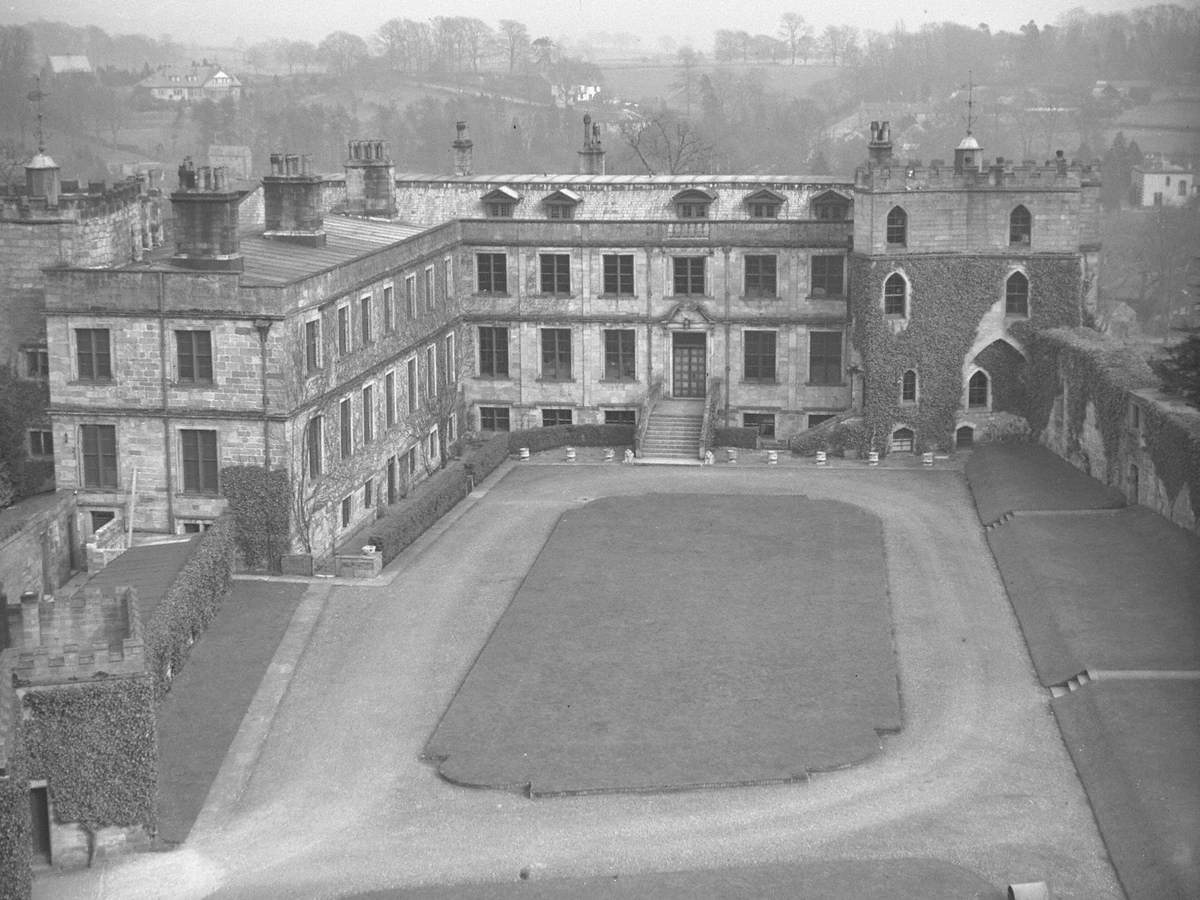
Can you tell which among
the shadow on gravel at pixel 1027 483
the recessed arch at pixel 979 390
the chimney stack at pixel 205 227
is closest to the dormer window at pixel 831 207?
the recessed arch at pixel 979 390

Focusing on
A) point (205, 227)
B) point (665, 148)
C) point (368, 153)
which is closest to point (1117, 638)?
point (205, 227)

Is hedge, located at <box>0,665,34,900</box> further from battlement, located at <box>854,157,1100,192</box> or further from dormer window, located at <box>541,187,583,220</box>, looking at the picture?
dormer window, located at <box>541,187,583,220</box>

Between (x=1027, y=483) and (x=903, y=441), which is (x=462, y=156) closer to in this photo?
(x=903, y=441)

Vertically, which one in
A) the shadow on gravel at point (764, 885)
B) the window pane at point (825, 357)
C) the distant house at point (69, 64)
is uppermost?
the distant house at point (69, 64)

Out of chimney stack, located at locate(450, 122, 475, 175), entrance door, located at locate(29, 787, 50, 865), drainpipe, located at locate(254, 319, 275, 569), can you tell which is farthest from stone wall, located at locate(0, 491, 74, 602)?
chimney stack, located at locate(450, 122, 475, 175)

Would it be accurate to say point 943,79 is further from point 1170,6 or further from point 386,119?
point 1170,6

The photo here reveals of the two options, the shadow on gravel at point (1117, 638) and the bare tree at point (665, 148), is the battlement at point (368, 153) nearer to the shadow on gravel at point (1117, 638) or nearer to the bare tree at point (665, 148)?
the shadow on gravel at point (1117, 638)
